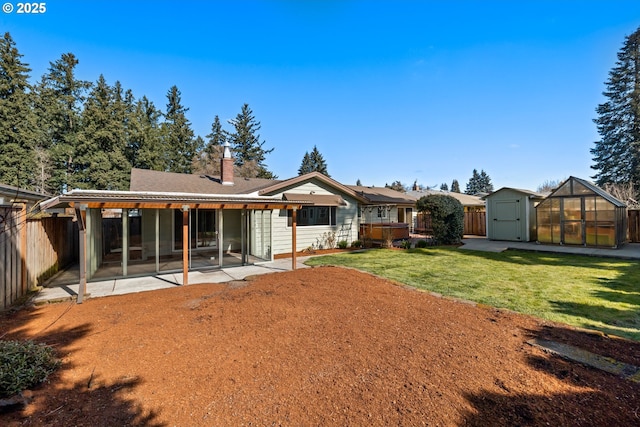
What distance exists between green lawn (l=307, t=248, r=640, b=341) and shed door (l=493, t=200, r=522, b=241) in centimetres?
Result: 386

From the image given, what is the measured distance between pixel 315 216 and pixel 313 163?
41.0 m

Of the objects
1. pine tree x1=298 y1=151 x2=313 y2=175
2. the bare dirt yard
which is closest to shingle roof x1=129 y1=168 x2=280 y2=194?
the bare dirt yard

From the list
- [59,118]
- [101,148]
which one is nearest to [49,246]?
[101,148]

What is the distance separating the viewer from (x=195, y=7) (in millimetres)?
9641

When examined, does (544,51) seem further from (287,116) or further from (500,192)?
(287,116)

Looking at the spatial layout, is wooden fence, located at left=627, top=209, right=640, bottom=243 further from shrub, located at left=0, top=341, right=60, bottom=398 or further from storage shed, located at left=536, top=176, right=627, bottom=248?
shrub, located at left=0, top=341, right=60, bottom=398

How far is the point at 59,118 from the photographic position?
26516 millimetres

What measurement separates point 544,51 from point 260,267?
13396 mm

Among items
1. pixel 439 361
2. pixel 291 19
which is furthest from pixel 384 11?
pixel 439 361

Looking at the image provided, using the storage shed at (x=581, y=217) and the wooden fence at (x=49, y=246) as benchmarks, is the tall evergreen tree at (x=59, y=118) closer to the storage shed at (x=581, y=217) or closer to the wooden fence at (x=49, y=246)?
the wooden fence at (x=49, y=246)

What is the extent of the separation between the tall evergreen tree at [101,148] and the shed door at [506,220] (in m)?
31.0

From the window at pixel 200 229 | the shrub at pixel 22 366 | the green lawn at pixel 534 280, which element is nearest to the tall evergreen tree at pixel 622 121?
the green lawn at pixel 534 280

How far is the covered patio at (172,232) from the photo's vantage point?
23.5ft

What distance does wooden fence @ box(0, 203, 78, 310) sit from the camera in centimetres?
511
